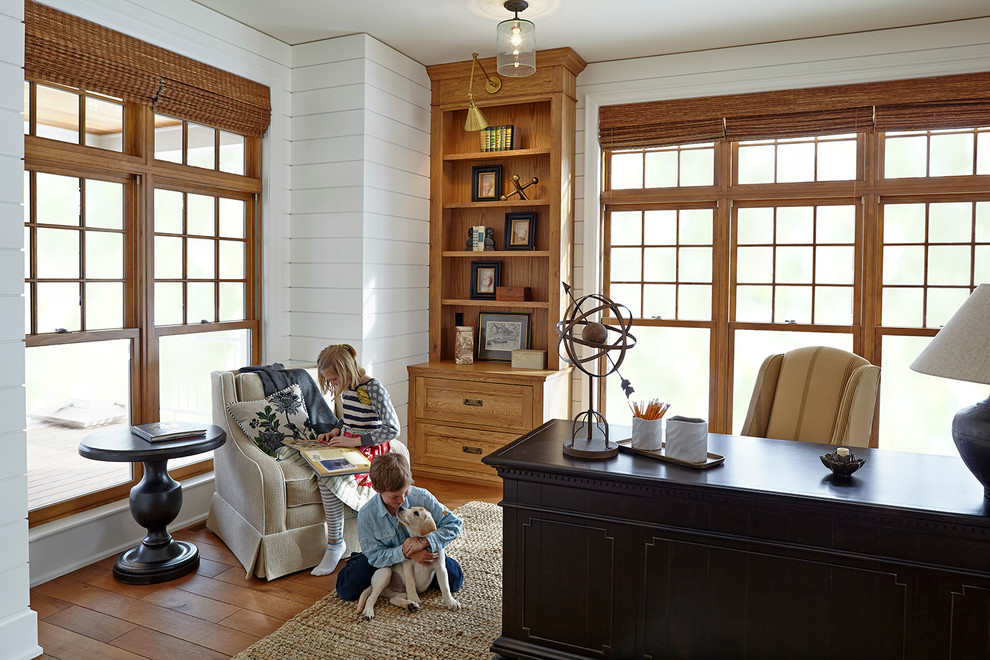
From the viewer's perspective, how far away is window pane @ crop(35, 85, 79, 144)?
3.18 m

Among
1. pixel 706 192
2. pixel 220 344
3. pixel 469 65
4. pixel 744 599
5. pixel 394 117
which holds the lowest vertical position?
pixel 744 599

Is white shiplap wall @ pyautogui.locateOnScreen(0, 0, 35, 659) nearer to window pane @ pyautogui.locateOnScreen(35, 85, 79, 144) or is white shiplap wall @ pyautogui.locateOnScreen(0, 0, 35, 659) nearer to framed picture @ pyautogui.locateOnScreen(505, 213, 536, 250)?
window pane @ pyautogui.locateOnScreen(35, 85, 79, 144)

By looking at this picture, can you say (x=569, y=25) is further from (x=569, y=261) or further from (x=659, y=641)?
(x=659, y=641)

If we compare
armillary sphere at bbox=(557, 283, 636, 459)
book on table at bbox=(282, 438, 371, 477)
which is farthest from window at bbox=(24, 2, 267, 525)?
armillary sphere at bbox=(557, 283, 636, 459)

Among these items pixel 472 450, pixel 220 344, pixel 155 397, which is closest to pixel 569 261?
pixel 472 450

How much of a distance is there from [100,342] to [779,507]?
315cm

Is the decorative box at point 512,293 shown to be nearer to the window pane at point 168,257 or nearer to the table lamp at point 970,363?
the window pane at point 168,257

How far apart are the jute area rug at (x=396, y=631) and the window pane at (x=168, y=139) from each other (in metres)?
2.45

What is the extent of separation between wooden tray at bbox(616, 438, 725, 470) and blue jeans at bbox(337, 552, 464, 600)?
100 cm

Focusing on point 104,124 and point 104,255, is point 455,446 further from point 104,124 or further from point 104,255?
point 104,124

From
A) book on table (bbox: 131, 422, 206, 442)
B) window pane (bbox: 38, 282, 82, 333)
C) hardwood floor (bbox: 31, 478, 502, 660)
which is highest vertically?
window pane (bbox: 38, 282, 82, 333)

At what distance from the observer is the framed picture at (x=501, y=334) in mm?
4938

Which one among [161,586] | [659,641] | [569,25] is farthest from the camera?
[569,25]

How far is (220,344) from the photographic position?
4.22m
